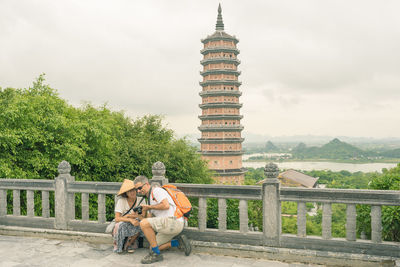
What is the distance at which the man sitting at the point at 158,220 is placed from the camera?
5.82 m

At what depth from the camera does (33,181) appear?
7.58 meters

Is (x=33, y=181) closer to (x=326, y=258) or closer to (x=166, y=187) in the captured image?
(x=166, y=187)

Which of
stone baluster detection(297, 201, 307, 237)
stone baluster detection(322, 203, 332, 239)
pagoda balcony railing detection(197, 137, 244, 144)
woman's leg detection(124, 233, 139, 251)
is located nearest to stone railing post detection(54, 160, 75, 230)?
woman's leg detection(124, 233, 139, 251)

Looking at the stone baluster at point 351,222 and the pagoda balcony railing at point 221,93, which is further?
the pagoda balcony railing at point 221,93

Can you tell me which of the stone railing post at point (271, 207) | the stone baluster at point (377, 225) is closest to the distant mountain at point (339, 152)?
the stone baluster at point (377, 225)

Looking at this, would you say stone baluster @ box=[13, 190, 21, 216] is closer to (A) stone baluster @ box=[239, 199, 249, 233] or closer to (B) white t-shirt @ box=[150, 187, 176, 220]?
(B) white t-shirt @ box=[150, 187, 176, 220]

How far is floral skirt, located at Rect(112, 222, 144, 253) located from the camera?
6.24 meters

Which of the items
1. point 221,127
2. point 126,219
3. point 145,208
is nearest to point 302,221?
point 145,208

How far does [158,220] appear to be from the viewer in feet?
19.1

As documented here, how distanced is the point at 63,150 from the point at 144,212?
10.4 metres

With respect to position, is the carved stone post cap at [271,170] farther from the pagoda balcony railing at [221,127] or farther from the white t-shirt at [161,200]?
the pagoda balcony railing at [221,127]

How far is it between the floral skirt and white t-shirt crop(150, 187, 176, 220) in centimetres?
62

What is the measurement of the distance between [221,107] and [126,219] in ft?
123

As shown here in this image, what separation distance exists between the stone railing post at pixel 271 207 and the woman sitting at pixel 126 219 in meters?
2.37
